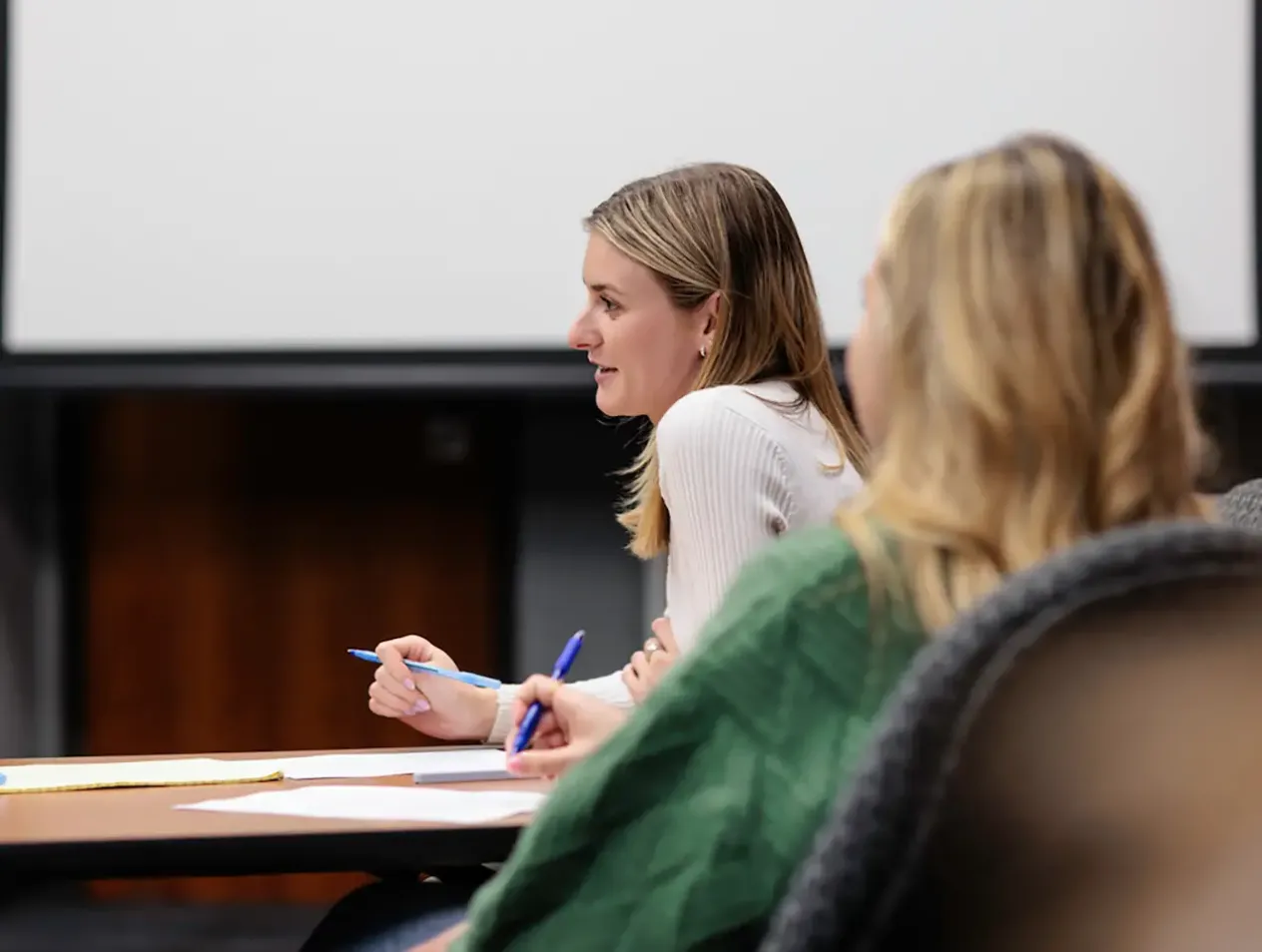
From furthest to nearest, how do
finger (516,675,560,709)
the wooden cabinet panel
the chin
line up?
the wooden cabinet panel, the chin, finger (516,675,560,709)

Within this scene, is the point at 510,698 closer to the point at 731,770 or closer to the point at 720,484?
the point at 720,484

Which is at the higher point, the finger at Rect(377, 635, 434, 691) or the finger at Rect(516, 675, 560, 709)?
the finger at Rect(516, 675, 560, 709)

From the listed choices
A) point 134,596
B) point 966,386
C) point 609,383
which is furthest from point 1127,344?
point 134,596

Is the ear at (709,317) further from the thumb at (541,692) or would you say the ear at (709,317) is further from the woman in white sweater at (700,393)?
the thumb at (541,692)

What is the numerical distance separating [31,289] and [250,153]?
1.53 feet

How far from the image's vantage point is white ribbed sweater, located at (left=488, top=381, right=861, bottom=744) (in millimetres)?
1324

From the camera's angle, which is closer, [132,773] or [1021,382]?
[1021,382]

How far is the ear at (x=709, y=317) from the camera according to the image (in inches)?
59.4

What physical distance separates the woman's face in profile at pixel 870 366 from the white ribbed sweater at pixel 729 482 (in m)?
0.47

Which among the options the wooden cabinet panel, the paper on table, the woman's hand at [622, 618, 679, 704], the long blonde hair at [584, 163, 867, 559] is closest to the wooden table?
the paper on table

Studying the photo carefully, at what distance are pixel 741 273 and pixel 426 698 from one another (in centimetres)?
55

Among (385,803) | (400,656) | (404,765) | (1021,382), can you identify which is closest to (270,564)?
(400,656)

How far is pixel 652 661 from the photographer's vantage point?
129 cm

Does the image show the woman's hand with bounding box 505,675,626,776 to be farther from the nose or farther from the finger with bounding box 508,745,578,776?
the nose
